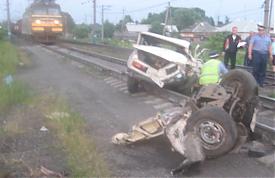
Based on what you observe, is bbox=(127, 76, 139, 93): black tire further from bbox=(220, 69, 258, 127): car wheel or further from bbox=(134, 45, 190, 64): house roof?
bbox=(220, 69, 258, 127): car wheel

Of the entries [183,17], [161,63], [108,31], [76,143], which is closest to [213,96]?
[76,143]

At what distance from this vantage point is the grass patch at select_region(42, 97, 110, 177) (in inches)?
251

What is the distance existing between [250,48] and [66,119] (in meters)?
7.42

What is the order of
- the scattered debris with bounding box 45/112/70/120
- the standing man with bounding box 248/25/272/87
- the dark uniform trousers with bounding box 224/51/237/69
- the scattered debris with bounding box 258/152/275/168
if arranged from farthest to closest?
the dark uniform trousers with bounding box 224/51/237/69 < the standing man with bounding box 248/25/272/87 < the scattered debris with bounding box 45/112/70/120 < the scattered debris with bounding box 258/152/275/168

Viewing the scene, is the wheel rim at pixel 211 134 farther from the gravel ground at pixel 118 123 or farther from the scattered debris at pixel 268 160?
the scattered debris at pixel 268 160

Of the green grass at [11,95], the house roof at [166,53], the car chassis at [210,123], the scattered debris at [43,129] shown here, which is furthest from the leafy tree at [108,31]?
the car chassis at [210,123]

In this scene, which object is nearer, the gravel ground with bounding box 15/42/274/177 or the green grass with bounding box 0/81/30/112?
the gravel ground with bounding box 15/42/274/177

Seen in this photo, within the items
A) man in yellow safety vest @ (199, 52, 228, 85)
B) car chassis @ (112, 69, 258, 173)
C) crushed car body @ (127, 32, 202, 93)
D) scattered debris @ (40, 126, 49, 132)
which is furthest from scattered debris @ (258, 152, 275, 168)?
crushed car body @ (127, 32, 202, 93)

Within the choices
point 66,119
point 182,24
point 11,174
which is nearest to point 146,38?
point 66,119

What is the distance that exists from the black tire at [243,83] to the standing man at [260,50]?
640 centimetres

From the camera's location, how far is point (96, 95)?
13641 millimetres

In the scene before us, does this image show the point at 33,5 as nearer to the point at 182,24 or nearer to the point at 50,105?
the point at 50,105

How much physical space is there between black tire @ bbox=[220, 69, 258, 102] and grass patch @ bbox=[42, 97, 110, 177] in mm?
2400

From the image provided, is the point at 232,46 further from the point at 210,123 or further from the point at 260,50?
the point at 210,123
